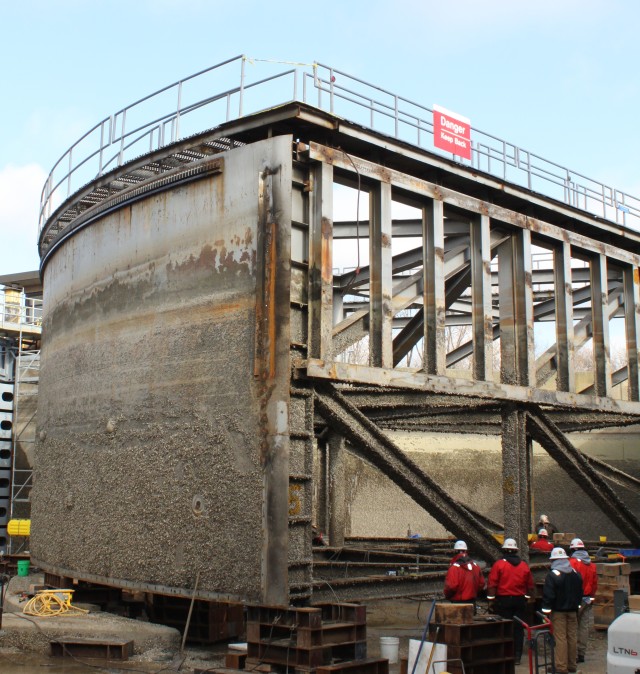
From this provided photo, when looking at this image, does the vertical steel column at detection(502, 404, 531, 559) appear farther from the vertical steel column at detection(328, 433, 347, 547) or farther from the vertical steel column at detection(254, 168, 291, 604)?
the vertical steel column at detection(254, 168, 291, 604)

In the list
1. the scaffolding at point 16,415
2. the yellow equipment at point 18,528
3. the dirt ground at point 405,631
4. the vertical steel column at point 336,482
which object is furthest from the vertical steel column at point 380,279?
the scaffolding at point 16,415

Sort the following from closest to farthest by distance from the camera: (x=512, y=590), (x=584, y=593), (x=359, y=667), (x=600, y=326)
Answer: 1. (x=359, y=667)
2. (x=512, y=590)
3. (x=584, y=593)
4. (x=600, y=326)

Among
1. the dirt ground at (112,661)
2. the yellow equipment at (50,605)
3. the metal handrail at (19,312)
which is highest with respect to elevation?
the metal handrail at (19,312)

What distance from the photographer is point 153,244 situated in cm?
1436

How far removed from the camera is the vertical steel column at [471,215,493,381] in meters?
15.9

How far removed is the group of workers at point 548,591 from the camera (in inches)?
479

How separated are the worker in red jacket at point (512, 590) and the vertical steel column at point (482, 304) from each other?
152 inches

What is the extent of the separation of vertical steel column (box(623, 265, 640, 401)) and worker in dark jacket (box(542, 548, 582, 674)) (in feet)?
28.3

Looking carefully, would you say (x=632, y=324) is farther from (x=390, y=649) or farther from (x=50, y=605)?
(x=50, y=605)

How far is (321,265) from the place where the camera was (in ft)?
42.5

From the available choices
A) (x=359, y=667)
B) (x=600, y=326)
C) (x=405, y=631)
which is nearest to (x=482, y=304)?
(x=600, y=326)

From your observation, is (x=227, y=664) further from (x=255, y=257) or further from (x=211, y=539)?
(x=255, y=257)

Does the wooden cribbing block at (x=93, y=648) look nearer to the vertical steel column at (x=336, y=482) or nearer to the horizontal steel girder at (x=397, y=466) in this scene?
the horizontal steel girder at (x=397, y=466)

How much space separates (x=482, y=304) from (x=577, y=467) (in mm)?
4303
